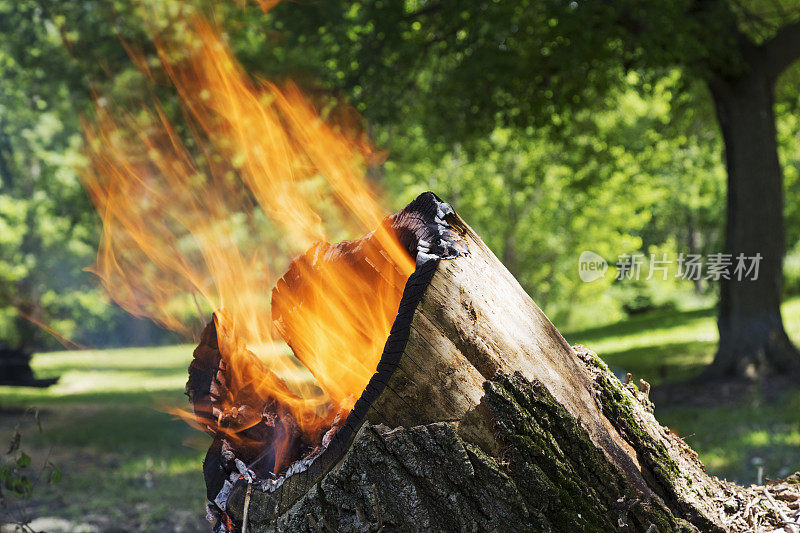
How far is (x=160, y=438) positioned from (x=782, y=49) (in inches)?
454

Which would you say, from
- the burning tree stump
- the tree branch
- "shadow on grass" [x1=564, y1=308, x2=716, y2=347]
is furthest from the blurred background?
the burning tree stump

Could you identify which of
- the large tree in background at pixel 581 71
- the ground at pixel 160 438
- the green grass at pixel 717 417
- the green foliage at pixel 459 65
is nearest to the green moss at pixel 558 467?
the green grass at pixel 717 417

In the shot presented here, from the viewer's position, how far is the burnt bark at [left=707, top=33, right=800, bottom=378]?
956cm

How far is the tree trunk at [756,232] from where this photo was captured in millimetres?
9562

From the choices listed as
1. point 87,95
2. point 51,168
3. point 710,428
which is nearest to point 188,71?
point 87,95

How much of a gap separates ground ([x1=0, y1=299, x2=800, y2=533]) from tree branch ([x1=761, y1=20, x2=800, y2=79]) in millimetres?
4902

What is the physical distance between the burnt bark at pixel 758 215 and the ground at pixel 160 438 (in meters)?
0.97

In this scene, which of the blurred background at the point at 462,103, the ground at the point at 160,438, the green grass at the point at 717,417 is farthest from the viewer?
the blurred background at the point at 462,103

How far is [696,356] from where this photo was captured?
12.2 meters

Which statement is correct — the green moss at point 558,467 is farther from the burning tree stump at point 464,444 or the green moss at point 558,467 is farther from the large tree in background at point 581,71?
the large tree in background at point 581,71

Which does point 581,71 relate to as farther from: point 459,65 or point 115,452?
point 115,452

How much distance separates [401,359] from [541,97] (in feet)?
29.6

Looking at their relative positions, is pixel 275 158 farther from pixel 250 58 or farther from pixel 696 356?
pixel 696 356

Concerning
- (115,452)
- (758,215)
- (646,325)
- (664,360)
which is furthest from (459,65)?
(646,325)
